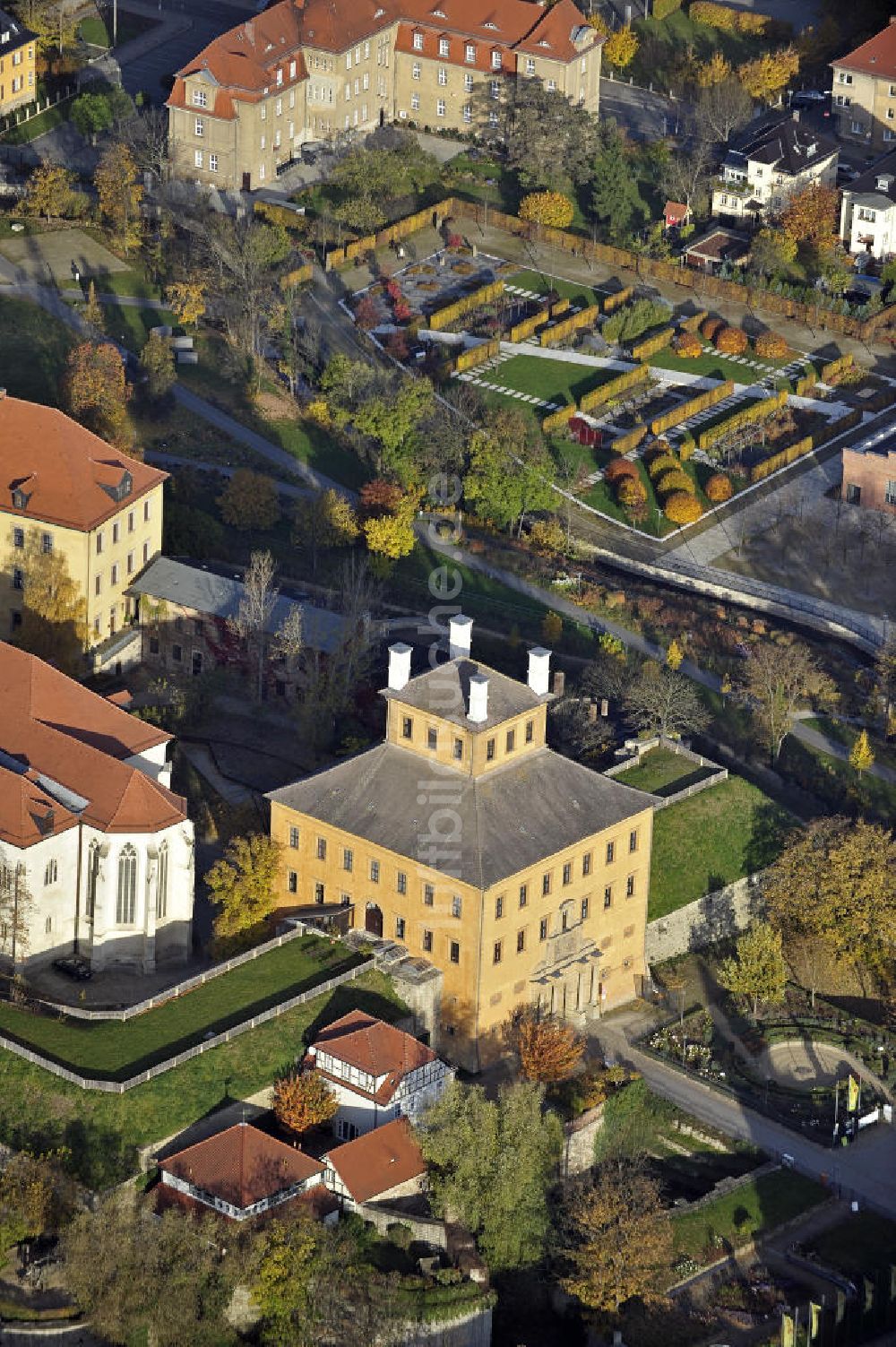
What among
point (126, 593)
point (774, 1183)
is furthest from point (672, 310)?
point (774, 1183)

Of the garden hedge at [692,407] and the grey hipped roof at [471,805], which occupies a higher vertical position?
the grey hipped roof at [471,805]

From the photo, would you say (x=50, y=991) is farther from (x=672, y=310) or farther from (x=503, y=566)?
(x=672, y=310)

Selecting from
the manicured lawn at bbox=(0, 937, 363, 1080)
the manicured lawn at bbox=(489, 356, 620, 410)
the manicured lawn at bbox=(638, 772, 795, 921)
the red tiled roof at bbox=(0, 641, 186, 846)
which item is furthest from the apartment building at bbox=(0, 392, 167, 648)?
the manicured lawn at bbox=(489, 356, 620, 410)

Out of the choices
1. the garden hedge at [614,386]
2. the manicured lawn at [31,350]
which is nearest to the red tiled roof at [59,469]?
the manicured lawn at [31,350]

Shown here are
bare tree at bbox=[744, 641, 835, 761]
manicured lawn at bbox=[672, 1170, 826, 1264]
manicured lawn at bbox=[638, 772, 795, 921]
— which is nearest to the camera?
manicured lawn at bbox=[672, 1170, 826, 1264]

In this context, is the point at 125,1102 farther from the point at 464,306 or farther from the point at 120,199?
the point at 120,199

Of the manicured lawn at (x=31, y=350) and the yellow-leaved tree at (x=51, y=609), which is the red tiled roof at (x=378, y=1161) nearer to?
the yellow-leaved tree at (x=51, y=609)

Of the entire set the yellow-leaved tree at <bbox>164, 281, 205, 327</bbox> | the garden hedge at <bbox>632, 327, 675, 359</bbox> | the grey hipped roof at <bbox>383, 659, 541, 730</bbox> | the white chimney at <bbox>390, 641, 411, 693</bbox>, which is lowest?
the garden hedge at <bbox>632, 327, 675, 359</bbox>

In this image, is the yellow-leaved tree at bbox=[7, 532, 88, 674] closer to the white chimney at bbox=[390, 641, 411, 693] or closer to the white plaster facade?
the white chimney at bbox=[390, 641, 411, 693]

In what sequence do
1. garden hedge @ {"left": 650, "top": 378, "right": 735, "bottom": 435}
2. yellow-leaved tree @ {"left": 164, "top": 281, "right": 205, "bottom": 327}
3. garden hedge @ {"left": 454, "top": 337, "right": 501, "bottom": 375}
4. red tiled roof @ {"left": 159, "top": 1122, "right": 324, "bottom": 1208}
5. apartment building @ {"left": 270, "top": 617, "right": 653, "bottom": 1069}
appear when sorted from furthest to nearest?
garden hedge @ {"left": 454, "top": 337, "right": 501, "bottom": 375} → yellow-leaved tree @ {"left": 164, "top": 281, "right": 205, "bottom": 327} → garden hedge @ {"left": 650, "top": 378, "right": 735, "bottom": 435} → apartment building @ {"left": 270, "top": 617, "right": 653, "bottom": 1069} → red tiled roof @ {"left": 159, "top": 1122, "right": 324, "bottom": 1208}
